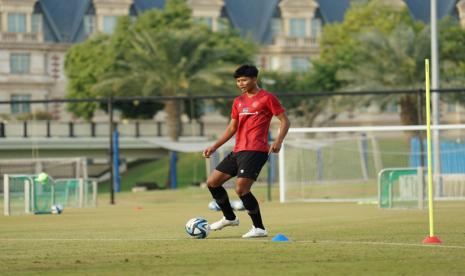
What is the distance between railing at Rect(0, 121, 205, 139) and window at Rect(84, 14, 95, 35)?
26404 millimetres

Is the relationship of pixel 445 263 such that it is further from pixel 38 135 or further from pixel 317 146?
pixel 38 135

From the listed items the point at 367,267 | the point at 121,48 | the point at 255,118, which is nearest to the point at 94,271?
the point at 367,267

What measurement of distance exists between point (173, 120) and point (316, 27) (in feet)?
124

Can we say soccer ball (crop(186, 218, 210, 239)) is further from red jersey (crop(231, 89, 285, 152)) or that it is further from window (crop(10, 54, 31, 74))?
window (crop(10, 54, 31, 74))

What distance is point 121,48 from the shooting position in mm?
76000

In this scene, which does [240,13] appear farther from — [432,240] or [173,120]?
[432,240]

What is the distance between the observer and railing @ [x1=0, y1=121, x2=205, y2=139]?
5898 centimetres

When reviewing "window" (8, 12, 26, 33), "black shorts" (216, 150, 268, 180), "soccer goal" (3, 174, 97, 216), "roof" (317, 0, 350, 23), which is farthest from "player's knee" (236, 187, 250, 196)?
"roof" (317, 0, 350, 23)

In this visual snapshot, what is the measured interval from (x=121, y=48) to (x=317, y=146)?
37.7 metres

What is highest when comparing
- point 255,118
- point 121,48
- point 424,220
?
point 121,48

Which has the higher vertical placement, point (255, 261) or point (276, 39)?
point (276, 39)

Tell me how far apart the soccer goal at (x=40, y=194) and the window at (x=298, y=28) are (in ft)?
227

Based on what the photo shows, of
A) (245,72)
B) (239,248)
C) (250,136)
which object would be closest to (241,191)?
(250,136)

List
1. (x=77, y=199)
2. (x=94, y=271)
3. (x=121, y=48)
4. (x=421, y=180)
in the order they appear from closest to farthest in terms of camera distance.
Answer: (x=94, y=271) < (x=421, y=180) < (x=77, y=199) < (x=121, y=48)
